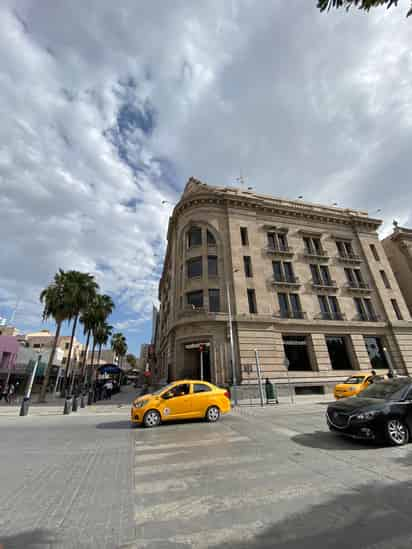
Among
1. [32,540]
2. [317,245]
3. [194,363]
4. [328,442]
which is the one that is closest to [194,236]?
[194,363]

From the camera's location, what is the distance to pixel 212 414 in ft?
35.1

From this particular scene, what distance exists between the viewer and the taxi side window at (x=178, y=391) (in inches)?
412

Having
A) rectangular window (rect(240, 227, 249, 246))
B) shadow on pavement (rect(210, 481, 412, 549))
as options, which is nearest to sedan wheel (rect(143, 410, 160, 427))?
shadow on pavement (rect(210, 481, 412, 549))

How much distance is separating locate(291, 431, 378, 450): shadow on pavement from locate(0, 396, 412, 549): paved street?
0.03 meters

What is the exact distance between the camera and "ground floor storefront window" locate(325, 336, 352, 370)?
81.1 feet

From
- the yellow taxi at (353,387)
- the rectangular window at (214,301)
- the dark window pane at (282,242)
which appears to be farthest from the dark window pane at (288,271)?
the yellow taxi at (353,387)

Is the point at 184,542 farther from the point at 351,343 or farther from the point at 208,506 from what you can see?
the point at 351,343

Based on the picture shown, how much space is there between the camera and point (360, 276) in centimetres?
2967

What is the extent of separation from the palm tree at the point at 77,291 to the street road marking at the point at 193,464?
21.8 meters

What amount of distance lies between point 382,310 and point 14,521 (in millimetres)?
32961

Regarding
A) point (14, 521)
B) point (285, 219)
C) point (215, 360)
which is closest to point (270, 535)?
point (14, 521)

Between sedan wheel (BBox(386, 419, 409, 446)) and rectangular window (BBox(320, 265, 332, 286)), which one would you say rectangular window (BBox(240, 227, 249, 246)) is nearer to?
rectangular window (BBox(320, 265, 332, 286))

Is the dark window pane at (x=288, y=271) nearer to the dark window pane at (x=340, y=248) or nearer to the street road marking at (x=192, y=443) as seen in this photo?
the dark window pane at (x=340, y=248)

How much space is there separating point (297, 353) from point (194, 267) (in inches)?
515
